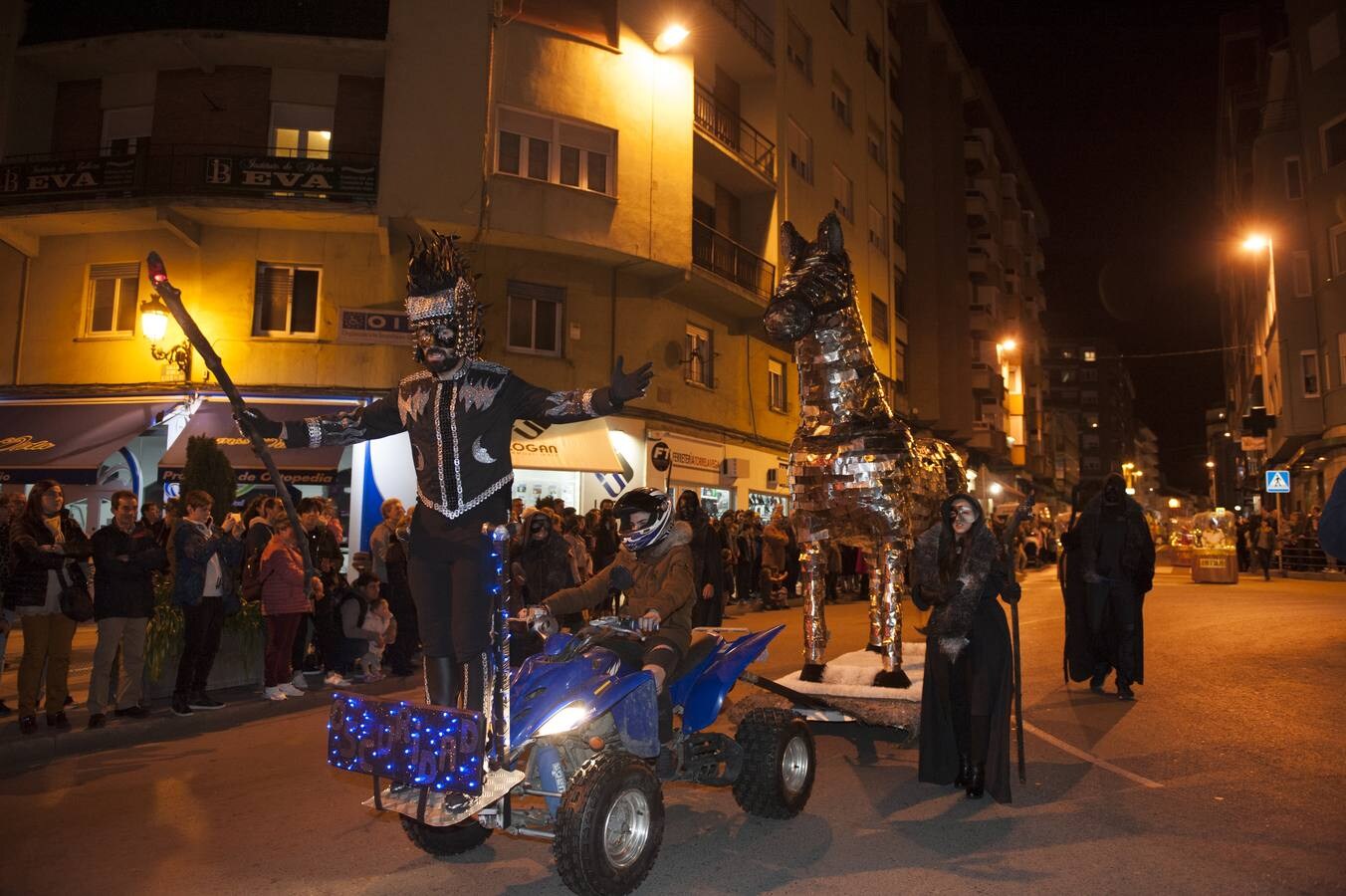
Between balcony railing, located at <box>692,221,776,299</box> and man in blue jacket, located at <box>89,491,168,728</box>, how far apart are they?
15855 millimetres

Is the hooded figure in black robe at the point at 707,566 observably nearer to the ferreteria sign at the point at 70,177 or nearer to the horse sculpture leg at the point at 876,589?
the horse sculpture leg at the point at 876,589

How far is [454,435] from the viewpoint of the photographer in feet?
15.9

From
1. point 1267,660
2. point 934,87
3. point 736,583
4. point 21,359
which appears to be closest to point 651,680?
point 1267,660

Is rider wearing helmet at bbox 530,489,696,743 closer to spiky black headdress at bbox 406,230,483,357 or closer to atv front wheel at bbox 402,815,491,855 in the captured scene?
atv front wheel at bbox 402,815,491,855

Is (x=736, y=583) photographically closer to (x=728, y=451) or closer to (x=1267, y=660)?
(x=728, y=451)

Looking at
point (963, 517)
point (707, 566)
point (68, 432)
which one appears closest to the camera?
point (963, 517)

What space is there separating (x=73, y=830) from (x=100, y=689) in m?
3.15

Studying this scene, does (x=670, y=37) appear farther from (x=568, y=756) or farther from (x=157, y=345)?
(x=568, y=756)

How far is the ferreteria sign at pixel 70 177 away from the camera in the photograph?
18.5 metres

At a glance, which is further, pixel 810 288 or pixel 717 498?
pixel 717 498

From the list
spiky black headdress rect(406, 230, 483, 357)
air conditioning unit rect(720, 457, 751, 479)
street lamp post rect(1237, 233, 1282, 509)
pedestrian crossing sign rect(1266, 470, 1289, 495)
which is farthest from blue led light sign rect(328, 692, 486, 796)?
street lamp post rect(1237, 233, 1282, 509)

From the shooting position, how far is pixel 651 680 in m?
4.96

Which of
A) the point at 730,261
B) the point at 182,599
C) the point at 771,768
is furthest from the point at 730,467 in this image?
the point at 771,768

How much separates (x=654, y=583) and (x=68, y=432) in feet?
54.6
